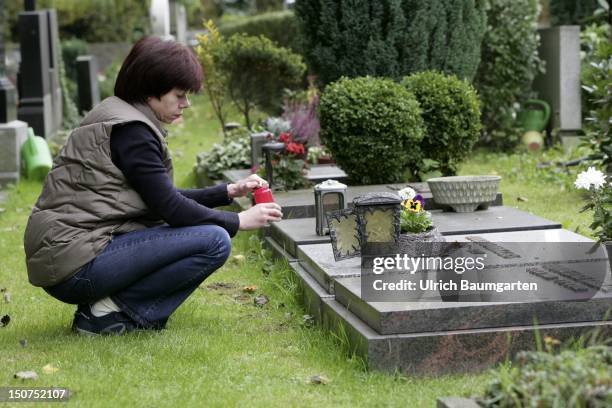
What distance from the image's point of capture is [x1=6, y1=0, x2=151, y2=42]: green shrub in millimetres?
29906

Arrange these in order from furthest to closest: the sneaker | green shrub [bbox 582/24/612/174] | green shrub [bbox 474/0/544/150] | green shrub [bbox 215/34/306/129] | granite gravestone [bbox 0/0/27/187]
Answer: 1. green shrub [bbox 474/0/544/150]
2. green shrub [bbox 215/34/306/129]
3. granite gravestone [bbox 0/0/27/187]
4. green shrub [bbox 582/24/612/174]
5. the sneaker

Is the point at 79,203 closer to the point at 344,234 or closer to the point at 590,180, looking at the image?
the point at 344,234

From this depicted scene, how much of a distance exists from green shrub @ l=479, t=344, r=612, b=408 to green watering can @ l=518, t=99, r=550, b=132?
8895 mm

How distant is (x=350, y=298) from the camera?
4.11 metres

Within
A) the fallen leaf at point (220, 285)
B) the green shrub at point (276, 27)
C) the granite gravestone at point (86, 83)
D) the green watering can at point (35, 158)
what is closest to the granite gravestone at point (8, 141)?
the green watering can at point (35, 158)

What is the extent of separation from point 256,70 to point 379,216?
22.1 feet

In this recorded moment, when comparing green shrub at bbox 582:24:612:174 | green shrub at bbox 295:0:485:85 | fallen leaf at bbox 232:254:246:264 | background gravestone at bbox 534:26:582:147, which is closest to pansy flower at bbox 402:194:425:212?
fallen leaf at bbox 232:254:246:264

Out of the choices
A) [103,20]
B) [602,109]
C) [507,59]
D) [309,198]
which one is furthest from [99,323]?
[103,20]

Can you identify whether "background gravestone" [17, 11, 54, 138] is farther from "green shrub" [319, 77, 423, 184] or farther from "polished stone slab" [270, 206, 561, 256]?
"polished stone slab" [270, 206, 561, 256]

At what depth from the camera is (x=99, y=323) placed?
14.3 ft

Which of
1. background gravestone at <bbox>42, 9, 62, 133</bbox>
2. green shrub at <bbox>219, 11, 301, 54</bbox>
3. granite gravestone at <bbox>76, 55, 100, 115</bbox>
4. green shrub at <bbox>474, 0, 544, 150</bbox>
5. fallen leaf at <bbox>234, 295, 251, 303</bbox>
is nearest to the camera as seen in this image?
fallen leaf at <bbox>234, 295, 251, 303</bbox>

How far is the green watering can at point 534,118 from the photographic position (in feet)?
37.7

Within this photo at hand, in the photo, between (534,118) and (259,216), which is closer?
(259,216)

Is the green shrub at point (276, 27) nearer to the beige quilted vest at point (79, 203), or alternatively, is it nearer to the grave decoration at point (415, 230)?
the grave decoration at point (415, 230)
